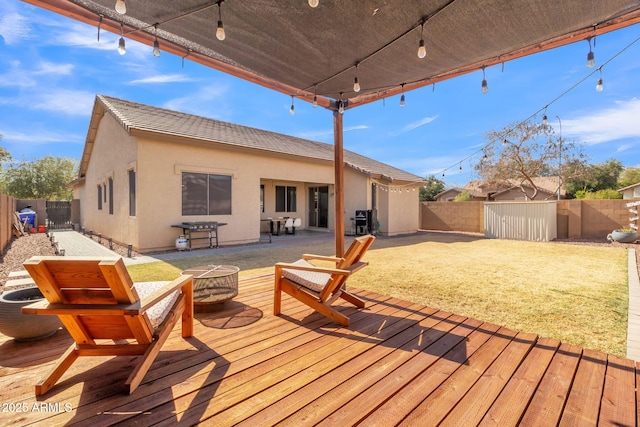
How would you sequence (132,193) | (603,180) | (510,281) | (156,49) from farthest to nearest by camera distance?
(603,180) → (132,193) → (510,281) → (156,49)

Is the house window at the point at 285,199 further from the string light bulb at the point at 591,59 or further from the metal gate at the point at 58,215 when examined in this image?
the metal gate at the point at 58,215

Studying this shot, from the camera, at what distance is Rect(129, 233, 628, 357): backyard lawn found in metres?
3.30

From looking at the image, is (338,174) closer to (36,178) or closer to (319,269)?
(319,269)

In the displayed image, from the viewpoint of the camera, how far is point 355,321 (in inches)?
120

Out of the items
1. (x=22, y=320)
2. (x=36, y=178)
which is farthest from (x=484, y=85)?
(x=36, y=178)

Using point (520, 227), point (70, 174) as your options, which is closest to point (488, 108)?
point (520, 227)

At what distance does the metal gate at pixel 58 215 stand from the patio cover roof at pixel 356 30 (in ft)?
68.4

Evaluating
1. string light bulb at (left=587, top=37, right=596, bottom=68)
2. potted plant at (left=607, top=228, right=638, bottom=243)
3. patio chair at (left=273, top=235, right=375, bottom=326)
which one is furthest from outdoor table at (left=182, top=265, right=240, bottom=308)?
potted plant at (left=607, top=228, right=638, bottom=243)

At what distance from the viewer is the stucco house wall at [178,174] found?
8469 millimetres

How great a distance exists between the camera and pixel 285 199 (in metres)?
14.4

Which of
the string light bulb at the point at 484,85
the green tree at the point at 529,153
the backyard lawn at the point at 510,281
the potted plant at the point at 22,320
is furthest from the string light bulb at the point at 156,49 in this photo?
the green tree at the point at 529,153

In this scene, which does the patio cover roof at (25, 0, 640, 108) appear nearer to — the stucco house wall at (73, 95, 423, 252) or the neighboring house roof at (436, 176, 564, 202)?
the stucco house wall at (73, 95, 423, 252)

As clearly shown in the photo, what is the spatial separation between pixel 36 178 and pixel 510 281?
4335 cm

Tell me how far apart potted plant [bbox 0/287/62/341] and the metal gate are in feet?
65.6
